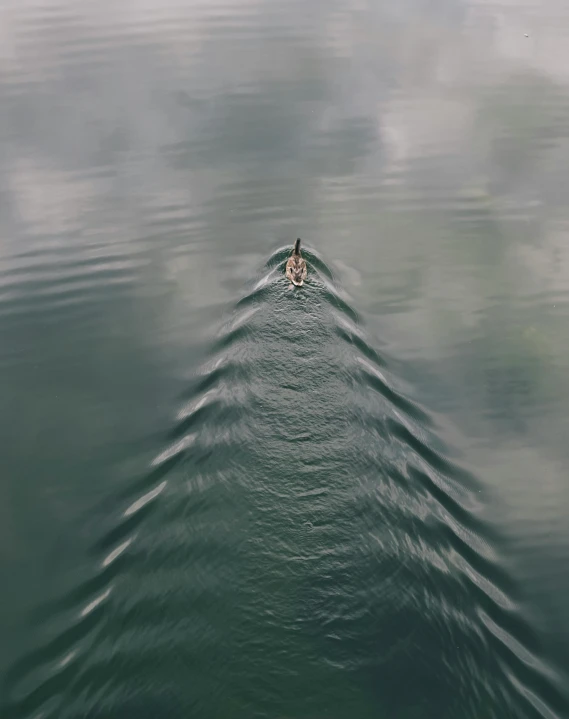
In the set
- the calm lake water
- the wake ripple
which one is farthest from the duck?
the wake ripple

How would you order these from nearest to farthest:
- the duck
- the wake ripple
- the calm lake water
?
1. the wake ripple
2. the calm lake water
3. the duck

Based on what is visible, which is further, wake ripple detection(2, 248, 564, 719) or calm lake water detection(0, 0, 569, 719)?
calm lake water detection(0, 0, 569, 719)

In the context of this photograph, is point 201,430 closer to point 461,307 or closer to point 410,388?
point 410,388

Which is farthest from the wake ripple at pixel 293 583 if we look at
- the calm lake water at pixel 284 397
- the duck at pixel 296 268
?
the duck at pixel 296 268

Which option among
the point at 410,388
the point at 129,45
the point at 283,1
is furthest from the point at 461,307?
the point at 283,1

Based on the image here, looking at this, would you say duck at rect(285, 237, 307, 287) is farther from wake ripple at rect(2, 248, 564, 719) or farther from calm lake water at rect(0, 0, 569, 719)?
wake ripple at rect(2, 248, 564, 719)

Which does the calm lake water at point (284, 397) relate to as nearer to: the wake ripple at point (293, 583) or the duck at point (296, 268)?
the wake ripple at point (293, 583)
